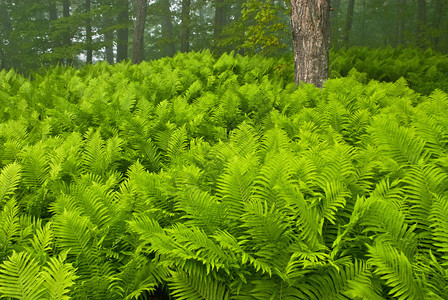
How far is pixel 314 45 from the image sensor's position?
16.5 feet

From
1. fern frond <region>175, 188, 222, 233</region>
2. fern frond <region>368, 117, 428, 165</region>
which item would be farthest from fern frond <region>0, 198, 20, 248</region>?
fern frond <region>368, 117, 428, 165</region>

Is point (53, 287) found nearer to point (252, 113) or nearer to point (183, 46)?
point (252, 113)

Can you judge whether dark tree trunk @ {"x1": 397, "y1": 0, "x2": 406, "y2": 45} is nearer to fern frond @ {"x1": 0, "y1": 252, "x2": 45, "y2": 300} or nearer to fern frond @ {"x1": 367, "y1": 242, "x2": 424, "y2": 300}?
fern frond @ {"x1": 367, "y1": 242, "x2": 424, "y2": 300}

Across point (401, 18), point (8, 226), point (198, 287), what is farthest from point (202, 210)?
point (401, 18)

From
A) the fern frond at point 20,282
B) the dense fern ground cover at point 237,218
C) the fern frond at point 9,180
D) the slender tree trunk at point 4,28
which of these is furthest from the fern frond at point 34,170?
the slender tree trunk at point 4,28

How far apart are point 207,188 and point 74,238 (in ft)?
2.25

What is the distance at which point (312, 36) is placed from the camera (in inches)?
198

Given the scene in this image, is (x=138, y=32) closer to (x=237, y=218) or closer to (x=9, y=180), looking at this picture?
(x=9, y=180)

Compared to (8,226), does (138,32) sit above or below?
above

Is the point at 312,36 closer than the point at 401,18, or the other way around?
the point at 312,36

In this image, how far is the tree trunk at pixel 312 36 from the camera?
4945 millimetres

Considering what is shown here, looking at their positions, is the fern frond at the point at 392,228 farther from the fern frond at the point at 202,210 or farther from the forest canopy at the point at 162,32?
the forest canopy at the point at 162,32

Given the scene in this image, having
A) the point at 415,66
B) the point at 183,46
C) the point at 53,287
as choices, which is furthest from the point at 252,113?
the point at 183,46

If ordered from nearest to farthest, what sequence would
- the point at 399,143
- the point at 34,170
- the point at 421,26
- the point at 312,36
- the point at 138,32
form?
the point at 399,143 < the point at 34,170 < the point at 312,36 < the point at 421,26 < the point at 138,32
